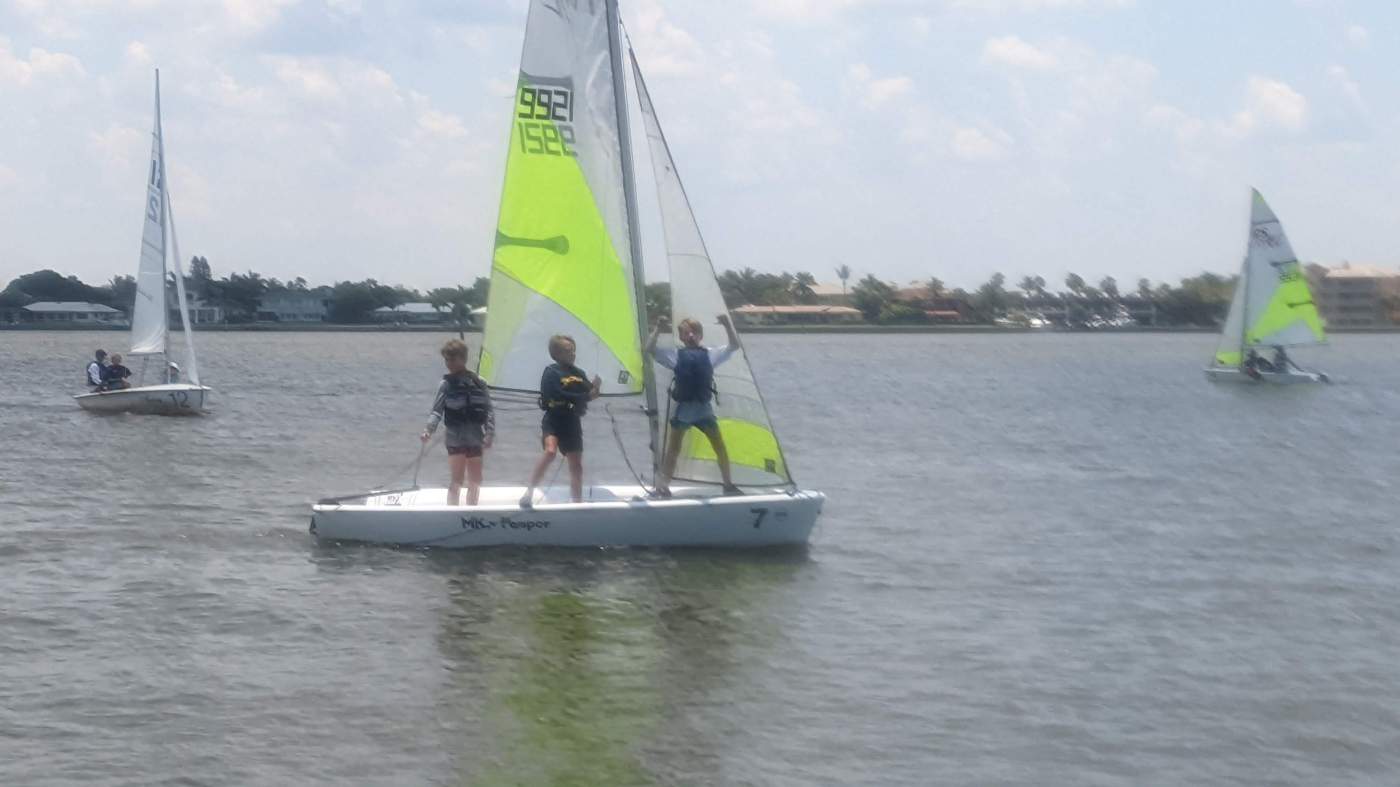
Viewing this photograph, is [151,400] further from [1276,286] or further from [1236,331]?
[1236,331]

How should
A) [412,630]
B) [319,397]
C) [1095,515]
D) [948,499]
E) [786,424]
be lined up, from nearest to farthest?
[412,630], [1095,515], [948,499], [786,424], [319,397]

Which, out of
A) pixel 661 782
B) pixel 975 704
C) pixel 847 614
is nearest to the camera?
pixel 661 782

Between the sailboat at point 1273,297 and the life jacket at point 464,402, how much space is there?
3917 centimetres

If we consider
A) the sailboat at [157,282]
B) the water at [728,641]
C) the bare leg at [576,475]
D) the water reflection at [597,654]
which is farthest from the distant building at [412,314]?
the water reflection at [597,654]

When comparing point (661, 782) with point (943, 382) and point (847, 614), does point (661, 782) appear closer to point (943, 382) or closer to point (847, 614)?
A: point (847, 614)

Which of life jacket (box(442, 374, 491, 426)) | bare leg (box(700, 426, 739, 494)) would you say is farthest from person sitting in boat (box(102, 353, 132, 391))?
bare leg (box(700, 426, 739, 494))

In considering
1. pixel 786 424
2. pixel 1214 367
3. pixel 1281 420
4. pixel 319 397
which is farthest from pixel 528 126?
pixel 1214 367

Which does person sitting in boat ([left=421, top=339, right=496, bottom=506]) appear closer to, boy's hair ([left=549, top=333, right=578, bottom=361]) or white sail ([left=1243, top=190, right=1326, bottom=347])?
boy's hair ([left=549, top=333, right=578, bottom=361])

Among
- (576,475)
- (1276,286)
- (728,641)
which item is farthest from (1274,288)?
(728,641)

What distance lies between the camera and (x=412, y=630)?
11.7 m

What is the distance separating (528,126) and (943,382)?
4363cm

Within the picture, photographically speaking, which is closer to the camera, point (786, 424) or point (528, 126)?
point (528, 126)

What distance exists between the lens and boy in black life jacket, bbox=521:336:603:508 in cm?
1413

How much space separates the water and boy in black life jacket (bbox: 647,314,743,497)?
0.89 metres
